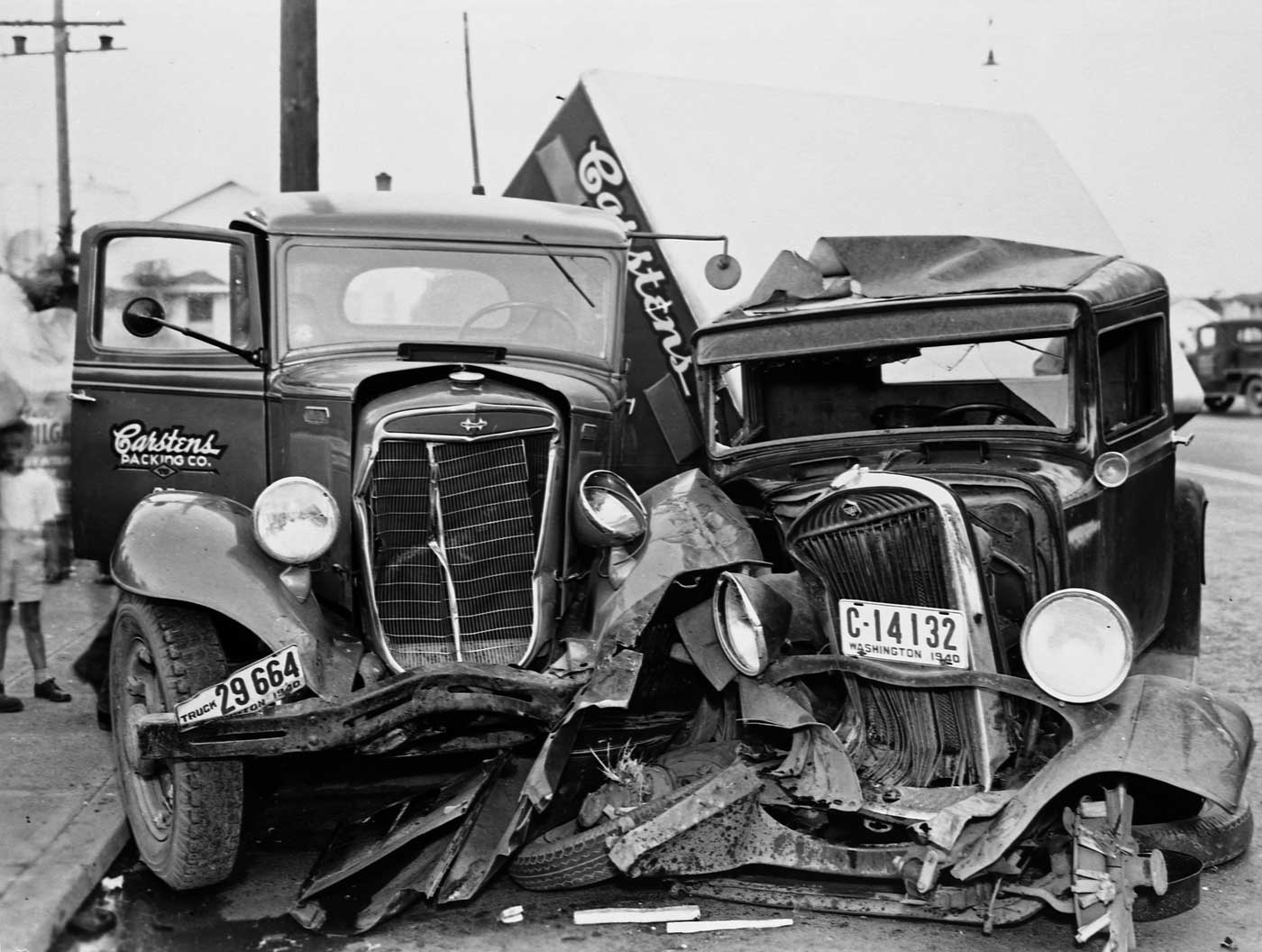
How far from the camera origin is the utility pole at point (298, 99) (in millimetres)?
8070

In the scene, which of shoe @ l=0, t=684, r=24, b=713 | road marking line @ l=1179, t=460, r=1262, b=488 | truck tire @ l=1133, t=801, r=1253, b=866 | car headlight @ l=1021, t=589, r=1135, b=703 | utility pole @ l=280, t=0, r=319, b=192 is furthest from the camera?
road marking line @ l=1179, t=460, r=1262, b=488

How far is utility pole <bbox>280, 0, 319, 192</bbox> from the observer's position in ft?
26.5

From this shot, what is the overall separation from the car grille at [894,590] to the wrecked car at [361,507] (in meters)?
0.45

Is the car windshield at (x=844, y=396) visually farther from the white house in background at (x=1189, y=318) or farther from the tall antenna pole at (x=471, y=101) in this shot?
the white house in background at (x=1189, y=318)

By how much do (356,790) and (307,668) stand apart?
120 centimetres

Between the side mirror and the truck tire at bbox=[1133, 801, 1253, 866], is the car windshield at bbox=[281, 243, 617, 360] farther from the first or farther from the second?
the truck tire at bbox=[1133, 801, 1253, 866]

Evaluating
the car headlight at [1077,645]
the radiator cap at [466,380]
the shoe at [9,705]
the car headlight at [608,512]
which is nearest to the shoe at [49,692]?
the shoe at [9,705]

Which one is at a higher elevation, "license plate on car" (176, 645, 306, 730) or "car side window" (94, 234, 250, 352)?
"car side window" (94, 234, 250, 352)

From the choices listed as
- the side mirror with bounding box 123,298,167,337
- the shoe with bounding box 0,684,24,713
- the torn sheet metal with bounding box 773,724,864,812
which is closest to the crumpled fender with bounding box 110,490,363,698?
the side mirror with bounding box 123,298,167,337

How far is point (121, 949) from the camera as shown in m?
3.41

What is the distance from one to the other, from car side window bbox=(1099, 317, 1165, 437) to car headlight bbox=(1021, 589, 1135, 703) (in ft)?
5.11

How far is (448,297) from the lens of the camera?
5023 mm

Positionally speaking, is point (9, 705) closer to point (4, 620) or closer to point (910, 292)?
point (4, 620)

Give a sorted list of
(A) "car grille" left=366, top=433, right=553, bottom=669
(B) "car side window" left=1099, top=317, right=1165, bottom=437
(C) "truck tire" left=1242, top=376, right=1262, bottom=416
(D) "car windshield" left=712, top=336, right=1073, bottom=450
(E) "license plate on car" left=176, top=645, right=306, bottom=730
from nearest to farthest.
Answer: (E) "license plate on car" left=176, top=645, right=306, bottom=730
(A) "car grille" left=366, top=433, right=553, bottom=669
(B) "car side window" left=1099, top=317, right=1165, bottom=437
(D) "car windshield" left=712, top=336, right=1073, bottom=450
(C) "truck tire" left=1242, top=376, right=1262, bottom=416
